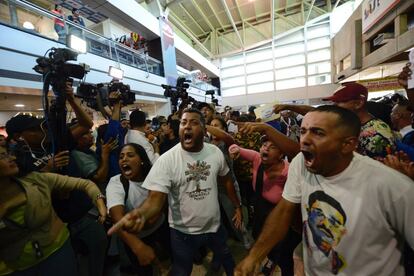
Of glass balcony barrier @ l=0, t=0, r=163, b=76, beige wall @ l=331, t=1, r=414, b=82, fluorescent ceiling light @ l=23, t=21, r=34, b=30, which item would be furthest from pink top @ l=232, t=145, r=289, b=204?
fluorescent ceiling light @ l=23, t=21, r=34, b=30

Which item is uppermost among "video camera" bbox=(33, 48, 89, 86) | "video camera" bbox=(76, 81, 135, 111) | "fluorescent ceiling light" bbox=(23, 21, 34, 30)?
"fluorescent ceiling light" bbox=(23, 21, 34, 30)

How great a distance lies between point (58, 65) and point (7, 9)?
3.90 m

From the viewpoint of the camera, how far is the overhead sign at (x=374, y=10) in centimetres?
498

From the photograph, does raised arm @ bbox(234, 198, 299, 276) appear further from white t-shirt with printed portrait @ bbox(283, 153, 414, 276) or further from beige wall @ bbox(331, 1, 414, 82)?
beige wall @ bbox(331, 1, 414, 82)

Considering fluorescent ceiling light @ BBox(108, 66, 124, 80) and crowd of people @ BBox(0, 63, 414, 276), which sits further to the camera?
fluorescent ceiling light @ BBox(108, 66, 124, 80)

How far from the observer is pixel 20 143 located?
1.59 meters

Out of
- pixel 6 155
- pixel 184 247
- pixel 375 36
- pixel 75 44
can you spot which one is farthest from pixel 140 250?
pixel 375 36

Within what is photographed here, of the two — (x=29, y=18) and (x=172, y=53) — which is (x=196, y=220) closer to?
(x=29, y=18)

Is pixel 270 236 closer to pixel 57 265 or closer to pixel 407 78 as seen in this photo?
pixel 57 265

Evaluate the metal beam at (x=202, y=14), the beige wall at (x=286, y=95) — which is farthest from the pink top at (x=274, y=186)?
the beige wall at (x=286, y=95)

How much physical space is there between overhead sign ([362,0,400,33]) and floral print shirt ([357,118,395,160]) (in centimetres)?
480

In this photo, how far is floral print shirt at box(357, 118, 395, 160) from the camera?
5.03 feet

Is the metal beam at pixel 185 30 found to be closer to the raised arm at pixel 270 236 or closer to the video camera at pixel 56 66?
the video camera at pixel 56 66

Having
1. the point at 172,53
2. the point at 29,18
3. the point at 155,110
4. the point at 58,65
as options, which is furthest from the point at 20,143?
the point at 172,53
